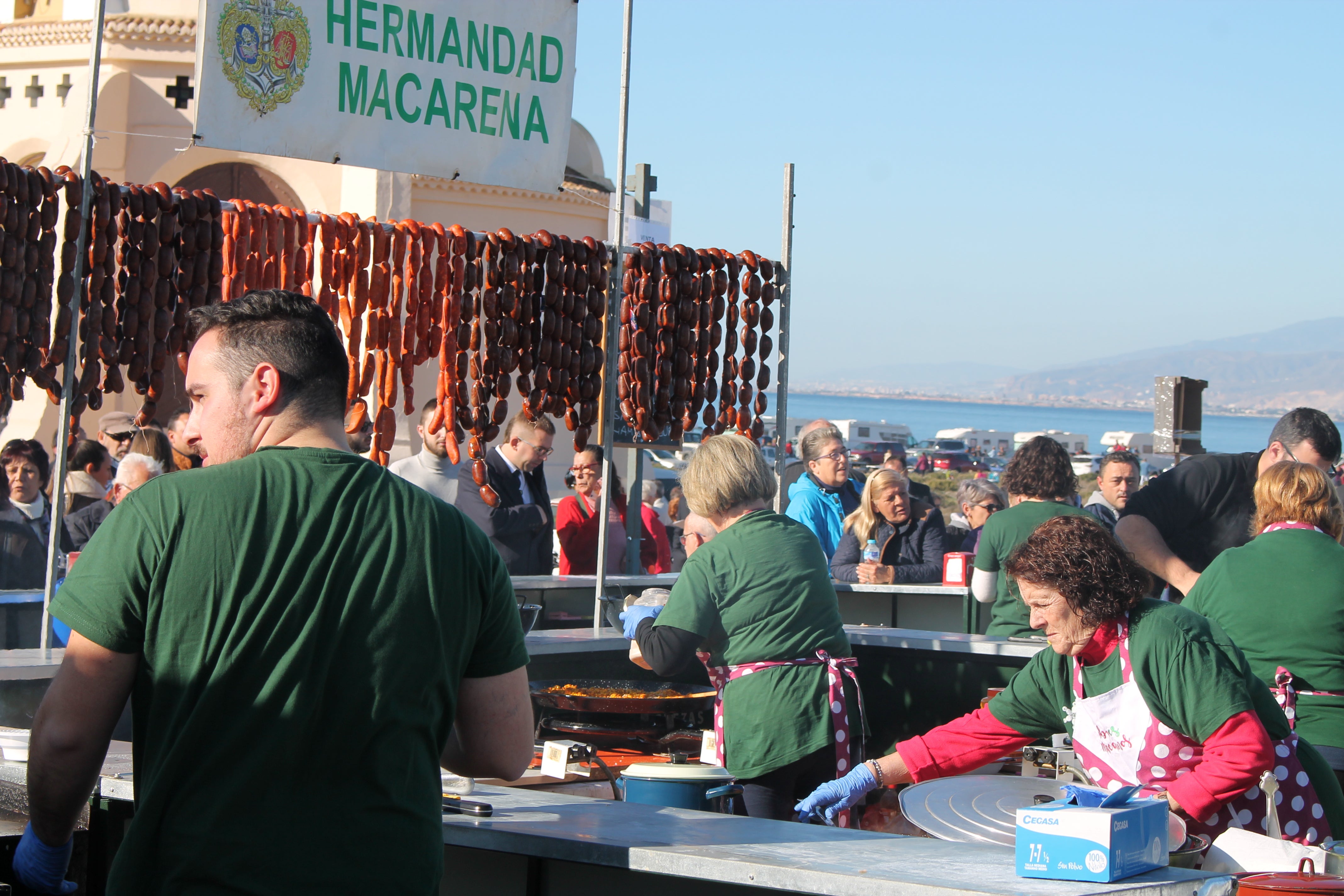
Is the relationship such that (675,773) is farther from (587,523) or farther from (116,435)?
(116,435)

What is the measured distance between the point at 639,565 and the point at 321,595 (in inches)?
260

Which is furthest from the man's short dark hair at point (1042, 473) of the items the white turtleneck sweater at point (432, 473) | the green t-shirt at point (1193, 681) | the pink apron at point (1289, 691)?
the white turtleneck sweater at point (432, 473)

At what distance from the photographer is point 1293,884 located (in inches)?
87.2

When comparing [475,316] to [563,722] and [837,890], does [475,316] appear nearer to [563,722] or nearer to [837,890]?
[563,722]

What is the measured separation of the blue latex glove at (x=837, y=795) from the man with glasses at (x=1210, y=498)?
264cm

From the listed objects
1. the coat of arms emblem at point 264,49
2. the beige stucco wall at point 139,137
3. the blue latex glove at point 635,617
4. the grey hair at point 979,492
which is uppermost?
the beige stucco wall at point 139,137

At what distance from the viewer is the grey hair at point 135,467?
5531 millimetres

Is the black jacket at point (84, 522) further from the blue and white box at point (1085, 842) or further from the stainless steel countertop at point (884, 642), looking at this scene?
the blue and white box at point (1085, 842)

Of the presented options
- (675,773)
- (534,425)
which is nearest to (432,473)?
(534,425)

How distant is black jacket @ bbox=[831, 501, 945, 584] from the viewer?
25.1 feet

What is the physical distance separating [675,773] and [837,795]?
1.77 feet

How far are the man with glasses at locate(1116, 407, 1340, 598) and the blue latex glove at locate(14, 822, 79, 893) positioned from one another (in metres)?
4.40

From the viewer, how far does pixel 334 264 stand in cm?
511

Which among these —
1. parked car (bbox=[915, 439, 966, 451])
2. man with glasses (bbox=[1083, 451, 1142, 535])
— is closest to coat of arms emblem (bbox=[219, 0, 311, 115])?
man with glasses (bbox=[1083, 451, 1142, 535])
